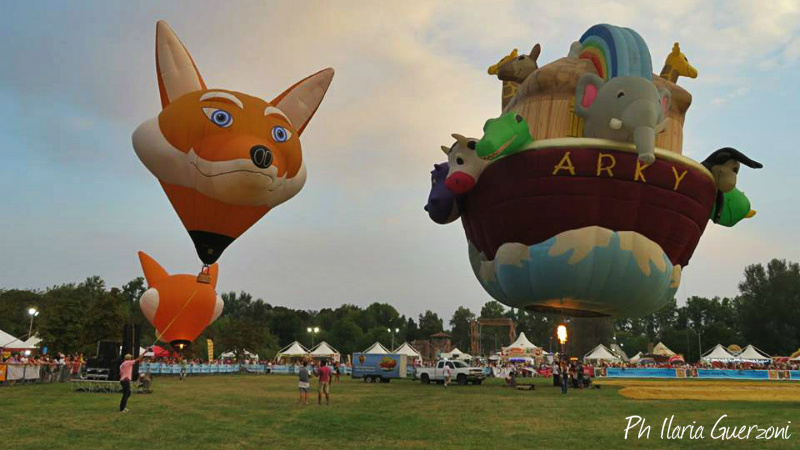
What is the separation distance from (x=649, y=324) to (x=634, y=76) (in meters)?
158

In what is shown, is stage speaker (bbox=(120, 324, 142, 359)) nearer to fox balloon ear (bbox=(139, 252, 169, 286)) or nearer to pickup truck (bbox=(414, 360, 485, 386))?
fox balloon ear (bbox=(139, 252, 169, 286))

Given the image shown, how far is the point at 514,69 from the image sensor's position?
1414 cm

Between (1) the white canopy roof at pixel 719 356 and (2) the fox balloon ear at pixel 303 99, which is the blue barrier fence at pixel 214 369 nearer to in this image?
(2) the fox balloon ear at pixel 303 99

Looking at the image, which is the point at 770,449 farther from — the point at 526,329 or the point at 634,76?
the point at 526,329

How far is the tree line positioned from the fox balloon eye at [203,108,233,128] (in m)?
23.7

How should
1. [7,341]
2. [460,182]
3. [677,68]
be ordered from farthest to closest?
[7,341] < [677,68] < [460,182]

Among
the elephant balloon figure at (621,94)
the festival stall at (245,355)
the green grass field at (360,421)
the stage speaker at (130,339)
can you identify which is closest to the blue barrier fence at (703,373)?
the green grass field at (360,421)

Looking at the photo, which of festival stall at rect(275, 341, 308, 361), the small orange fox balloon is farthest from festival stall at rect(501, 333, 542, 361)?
the small orange fox balloon

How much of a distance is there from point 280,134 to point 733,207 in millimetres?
9988

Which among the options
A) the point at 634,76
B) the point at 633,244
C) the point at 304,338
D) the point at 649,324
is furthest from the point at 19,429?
the point at 649,324

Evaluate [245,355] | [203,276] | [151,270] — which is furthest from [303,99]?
[245,355]

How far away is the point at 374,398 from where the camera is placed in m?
22.1

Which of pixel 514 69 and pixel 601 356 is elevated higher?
pixel 514 69

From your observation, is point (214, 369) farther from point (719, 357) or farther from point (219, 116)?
point (719, 357)
